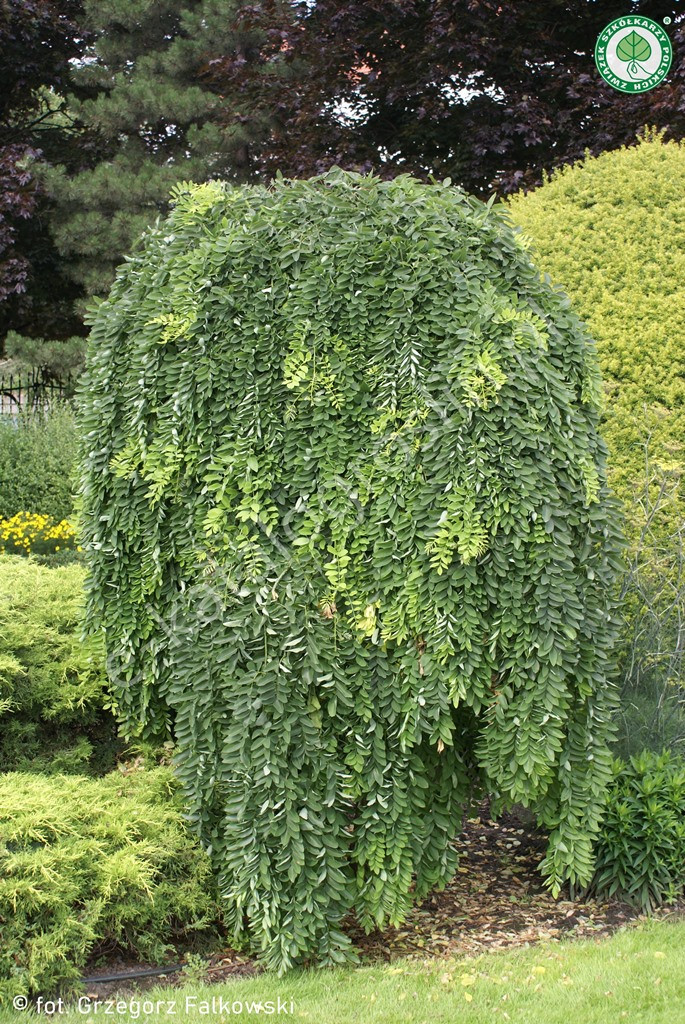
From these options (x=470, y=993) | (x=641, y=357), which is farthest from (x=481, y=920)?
(x=641, y=357)

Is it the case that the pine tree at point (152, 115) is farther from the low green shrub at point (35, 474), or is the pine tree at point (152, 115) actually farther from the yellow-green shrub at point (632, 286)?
the yellow-green shrub at point (632, 286)

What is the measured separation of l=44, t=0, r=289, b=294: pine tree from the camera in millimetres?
13453

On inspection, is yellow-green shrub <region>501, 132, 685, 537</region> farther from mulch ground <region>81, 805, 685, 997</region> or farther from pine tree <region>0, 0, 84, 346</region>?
pine tree <region>0, 0, 84, 346</region>

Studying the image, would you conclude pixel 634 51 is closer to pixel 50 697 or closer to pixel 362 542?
pixel 362 542

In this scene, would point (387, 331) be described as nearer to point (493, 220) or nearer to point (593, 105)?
point (493, 220)

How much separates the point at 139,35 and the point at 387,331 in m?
14.1

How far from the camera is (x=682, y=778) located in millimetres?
3842

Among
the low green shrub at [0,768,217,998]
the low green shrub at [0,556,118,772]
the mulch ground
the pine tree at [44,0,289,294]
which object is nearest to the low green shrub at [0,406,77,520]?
the pine tree at [44,0,289,294]

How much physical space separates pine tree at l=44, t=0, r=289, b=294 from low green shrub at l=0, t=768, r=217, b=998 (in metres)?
10.9

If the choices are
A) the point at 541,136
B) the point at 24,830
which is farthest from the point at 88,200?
the point at 24,830

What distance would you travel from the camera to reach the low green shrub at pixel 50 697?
411 cm

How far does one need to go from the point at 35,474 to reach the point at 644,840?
27.3 feet

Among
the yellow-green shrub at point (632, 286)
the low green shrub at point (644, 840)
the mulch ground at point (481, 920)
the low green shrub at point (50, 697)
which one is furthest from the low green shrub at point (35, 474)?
the low green shrub at point (644, 840)

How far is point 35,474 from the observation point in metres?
10.5
